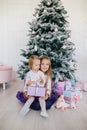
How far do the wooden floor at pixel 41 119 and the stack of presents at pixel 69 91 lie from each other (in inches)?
6.0

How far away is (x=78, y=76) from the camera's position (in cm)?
471

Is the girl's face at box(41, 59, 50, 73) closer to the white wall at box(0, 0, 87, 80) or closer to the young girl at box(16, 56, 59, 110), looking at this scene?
the young girl at box(16, 56, 59, 110)

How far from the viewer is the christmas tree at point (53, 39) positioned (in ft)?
11.0

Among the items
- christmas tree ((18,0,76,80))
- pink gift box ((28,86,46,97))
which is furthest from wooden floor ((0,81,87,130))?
christmas tree ((18,0,76,80))

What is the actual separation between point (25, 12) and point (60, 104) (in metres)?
2.97

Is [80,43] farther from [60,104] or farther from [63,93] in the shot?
[60,104]

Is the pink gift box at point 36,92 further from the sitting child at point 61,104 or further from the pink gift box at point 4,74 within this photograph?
the pink gift box at point 4,74

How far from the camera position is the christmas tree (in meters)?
3.34

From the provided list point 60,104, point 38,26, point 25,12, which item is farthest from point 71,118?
point 25,12

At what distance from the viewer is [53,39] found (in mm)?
3311

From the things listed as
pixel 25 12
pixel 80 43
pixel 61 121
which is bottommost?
pixel 61 121

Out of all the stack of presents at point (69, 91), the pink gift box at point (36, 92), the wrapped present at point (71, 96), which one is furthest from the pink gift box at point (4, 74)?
the wrapped present at point (71, 96)

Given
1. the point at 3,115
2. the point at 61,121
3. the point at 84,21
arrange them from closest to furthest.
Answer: the point at 61,121, the point at 3,115, the point at 84,21

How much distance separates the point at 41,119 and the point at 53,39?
159 centimetres
